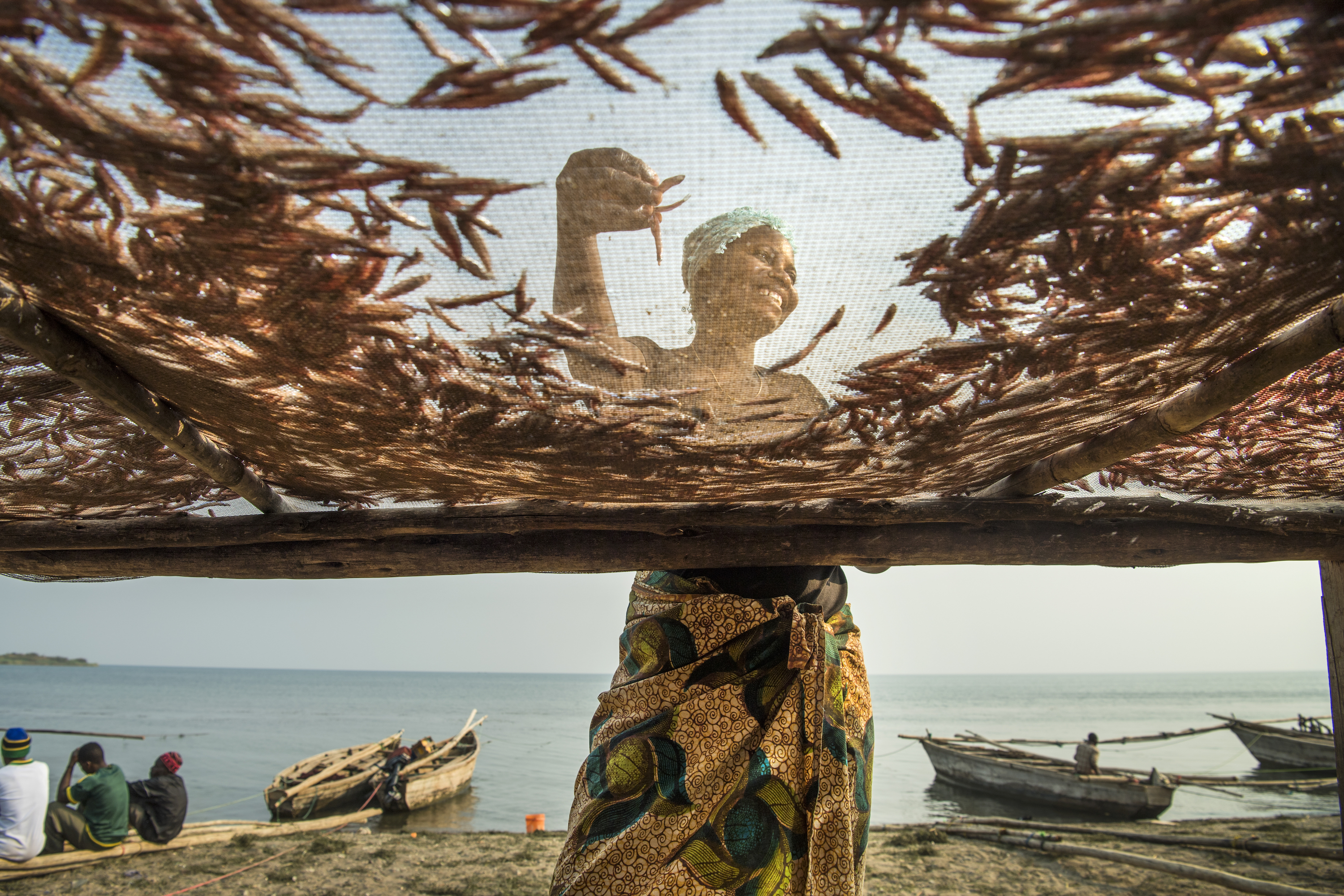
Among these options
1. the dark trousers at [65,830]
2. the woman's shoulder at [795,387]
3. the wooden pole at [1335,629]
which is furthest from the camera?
the dark trousers at [65,830]

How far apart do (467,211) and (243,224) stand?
29 cm

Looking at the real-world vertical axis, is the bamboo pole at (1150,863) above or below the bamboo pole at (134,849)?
above

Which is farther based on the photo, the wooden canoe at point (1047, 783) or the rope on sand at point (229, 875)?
the wooden canoe at point (1047, 783)

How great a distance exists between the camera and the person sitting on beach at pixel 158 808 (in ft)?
22.0

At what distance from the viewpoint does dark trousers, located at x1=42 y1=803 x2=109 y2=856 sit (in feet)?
20.5

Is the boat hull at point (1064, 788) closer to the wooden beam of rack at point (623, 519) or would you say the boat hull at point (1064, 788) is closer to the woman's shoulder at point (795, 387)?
the wooden beam of rack at point (623, 519)

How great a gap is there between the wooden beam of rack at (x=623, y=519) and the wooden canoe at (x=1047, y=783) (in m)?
10.4

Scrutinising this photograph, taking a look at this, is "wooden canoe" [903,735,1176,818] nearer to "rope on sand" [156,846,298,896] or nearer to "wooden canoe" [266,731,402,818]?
"wooden canoe" [266,731,402,818]

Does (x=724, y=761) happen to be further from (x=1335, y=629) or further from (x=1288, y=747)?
(x=1288, y=747)

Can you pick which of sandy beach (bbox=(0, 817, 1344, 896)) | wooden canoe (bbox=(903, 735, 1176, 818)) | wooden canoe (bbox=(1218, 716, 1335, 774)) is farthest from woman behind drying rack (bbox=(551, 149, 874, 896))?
wooden canoe (bbox=(1218, 716, 1335, 774))

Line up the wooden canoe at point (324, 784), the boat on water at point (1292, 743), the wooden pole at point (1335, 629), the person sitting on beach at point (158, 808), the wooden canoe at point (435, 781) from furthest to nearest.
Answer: the boat on water at point (1292, 743) → the wooden canoe at point (435, 781) → the wooden canoe at point (324, 784) → the person sitting on beach at point (158, 808) → the wooden pole at point (1335, 629)

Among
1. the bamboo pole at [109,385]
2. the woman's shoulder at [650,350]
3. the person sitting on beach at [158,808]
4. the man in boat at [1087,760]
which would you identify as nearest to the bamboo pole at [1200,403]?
the woman's shoulder at [650,350]

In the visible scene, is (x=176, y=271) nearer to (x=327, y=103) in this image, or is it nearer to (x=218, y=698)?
(x=327, y=103)

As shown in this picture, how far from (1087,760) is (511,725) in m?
33.3
